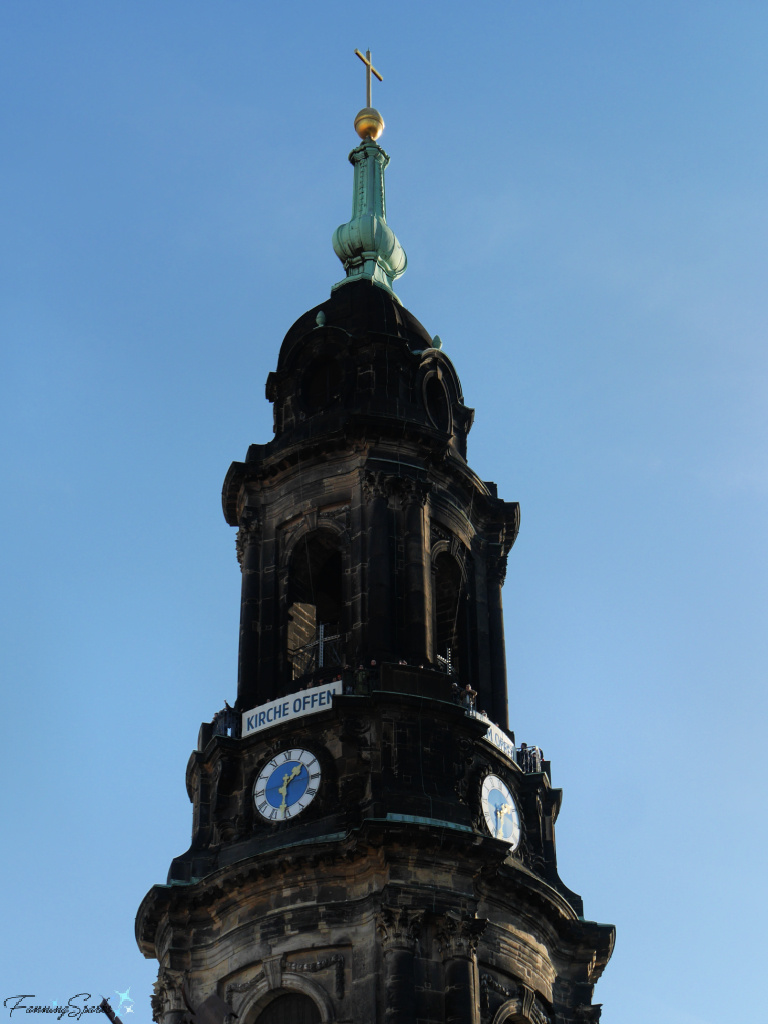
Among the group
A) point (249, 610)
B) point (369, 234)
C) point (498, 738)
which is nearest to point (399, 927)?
point (498, 738)

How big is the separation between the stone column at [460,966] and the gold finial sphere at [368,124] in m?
28.0

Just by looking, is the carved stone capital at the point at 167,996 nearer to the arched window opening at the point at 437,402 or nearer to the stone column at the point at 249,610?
the stone column at the point at 249,610

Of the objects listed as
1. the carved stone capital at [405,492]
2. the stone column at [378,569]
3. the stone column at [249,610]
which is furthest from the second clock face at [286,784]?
the carved stone capital at [405,492]

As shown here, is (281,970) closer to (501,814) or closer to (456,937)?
(456,937)

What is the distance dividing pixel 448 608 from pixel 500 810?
667 cm

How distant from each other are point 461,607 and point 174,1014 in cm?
1251

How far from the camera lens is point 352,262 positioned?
56.2 metres

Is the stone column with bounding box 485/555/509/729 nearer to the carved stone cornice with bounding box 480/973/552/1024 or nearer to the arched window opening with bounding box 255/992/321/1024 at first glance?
the carved stone cornice with bounding box 480/973/552/1024

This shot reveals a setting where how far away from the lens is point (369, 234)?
56188mm

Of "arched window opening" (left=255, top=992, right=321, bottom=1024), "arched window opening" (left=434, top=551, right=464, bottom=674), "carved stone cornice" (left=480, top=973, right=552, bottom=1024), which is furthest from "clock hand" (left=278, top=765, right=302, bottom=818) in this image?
"arched window opening" (left=434, top=551, right=464, bottom=674)

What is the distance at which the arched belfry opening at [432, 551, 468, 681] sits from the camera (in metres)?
48.0

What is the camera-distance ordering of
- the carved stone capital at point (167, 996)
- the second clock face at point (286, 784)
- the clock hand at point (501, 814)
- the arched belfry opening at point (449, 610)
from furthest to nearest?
the arched belfry opening at point (449, 610)
the clock hand at point (501, 814)
the second clock face at point (286, 784)
the carved stone capital at point (167, 996)

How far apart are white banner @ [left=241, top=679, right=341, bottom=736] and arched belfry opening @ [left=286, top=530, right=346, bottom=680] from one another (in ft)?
5.21

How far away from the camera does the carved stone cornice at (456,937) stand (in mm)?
39562
